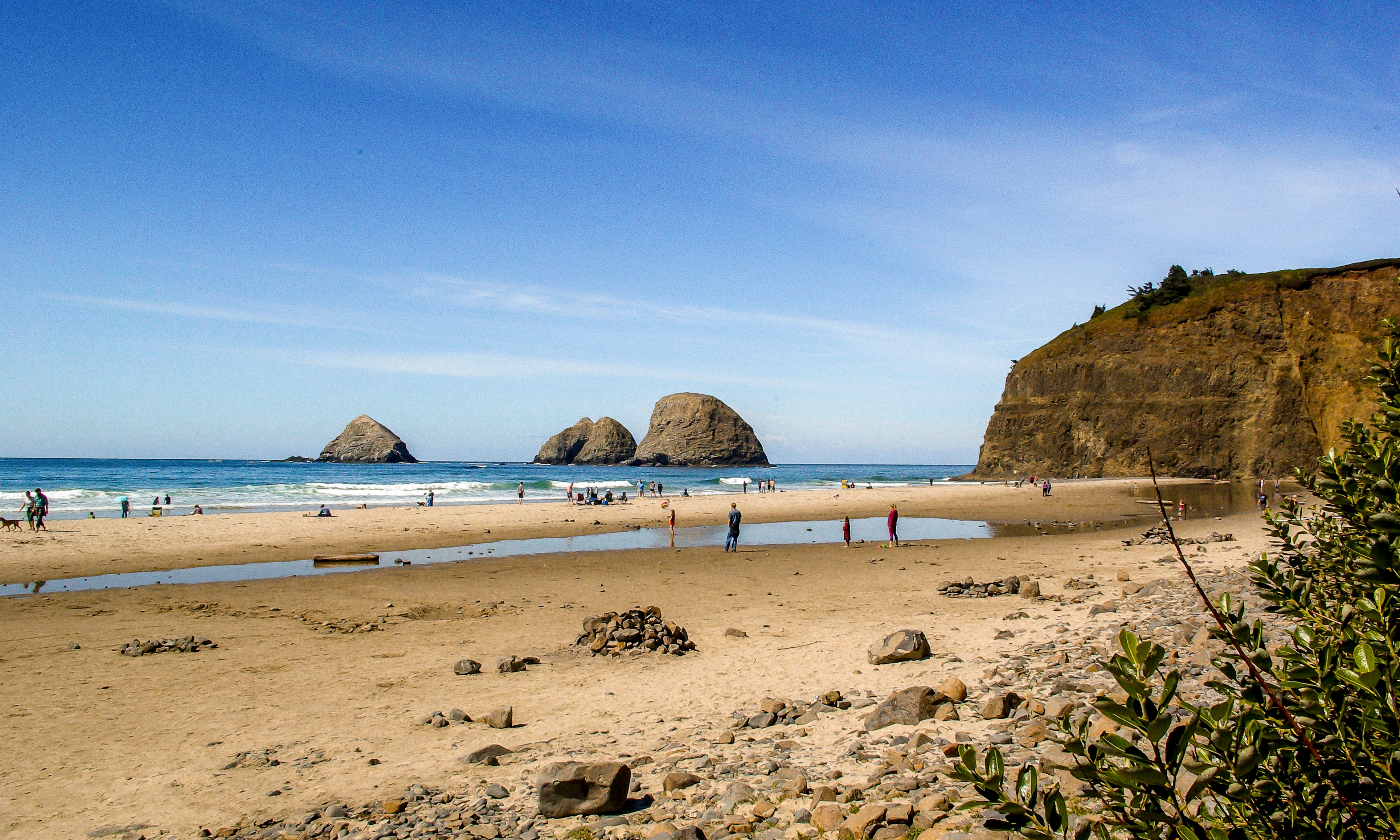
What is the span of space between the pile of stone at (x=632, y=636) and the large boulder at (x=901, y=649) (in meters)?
3.10

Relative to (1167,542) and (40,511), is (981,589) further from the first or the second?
(40,511)

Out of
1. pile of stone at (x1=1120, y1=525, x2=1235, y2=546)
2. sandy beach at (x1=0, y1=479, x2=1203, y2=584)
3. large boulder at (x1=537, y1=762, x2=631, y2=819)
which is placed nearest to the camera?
large boulder at (x1=537, y1=762, x2=631, y2=819)

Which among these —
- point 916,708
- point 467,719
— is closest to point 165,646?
point 467,719

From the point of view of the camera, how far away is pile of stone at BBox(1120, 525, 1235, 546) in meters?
24.0

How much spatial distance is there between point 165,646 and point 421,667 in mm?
4826

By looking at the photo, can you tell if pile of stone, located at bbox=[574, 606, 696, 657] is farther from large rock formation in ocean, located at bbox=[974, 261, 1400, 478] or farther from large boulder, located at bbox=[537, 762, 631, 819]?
large rock formation in ocean, located at bbox=[974, 261, 1400, 478]

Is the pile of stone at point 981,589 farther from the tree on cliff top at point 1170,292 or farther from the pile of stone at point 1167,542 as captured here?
the tree on cliff top at point 1170,292

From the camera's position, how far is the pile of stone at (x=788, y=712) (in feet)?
27.2

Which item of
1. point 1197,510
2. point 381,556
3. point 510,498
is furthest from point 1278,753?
point 510,498

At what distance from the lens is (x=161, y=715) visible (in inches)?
374

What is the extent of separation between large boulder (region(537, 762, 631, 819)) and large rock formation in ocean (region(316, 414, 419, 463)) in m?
162

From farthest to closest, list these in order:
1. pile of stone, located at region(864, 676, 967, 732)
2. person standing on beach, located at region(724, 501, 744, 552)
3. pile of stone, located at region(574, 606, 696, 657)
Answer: person standing on beach, located at region(724, 501, 744, 552) < pile of stone, located at region(574, 606, 696, 657) < pile of stone, located at region(864, 676, 967, 732)

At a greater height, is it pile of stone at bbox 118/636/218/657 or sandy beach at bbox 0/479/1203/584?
pile of stone at bbox 118/636/218/657

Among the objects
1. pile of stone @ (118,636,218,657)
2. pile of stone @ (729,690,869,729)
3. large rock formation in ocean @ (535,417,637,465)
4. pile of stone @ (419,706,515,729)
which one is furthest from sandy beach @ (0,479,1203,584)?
large rock formation in ocean @ (535,417,637,465)
